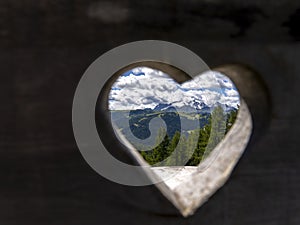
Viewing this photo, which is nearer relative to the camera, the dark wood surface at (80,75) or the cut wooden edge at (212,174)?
the dark wood surface at (80,75)

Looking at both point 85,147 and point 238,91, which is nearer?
point 85,147

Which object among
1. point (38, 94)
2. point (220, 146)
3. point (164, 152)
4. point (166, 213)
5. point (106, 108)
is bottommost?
point (164, 152)

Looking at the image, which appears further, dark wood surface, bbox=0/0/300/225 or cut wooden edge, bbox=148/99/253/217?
cut wooden edge, bbox=148/99/253/217

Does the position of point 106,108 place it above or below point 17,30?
below

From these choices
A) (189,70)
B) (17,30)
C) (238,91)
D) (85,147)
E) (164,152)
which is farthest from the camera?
(164,152)

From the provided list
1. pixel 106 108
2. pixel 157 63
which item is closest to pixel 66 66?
pixel 106 108

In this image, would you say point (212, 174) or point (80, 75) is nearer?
point (80, 75)

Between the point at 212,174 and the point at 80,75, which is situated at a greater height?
the point at 80,75

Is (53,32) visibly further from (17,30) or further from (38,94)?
(38,94)
